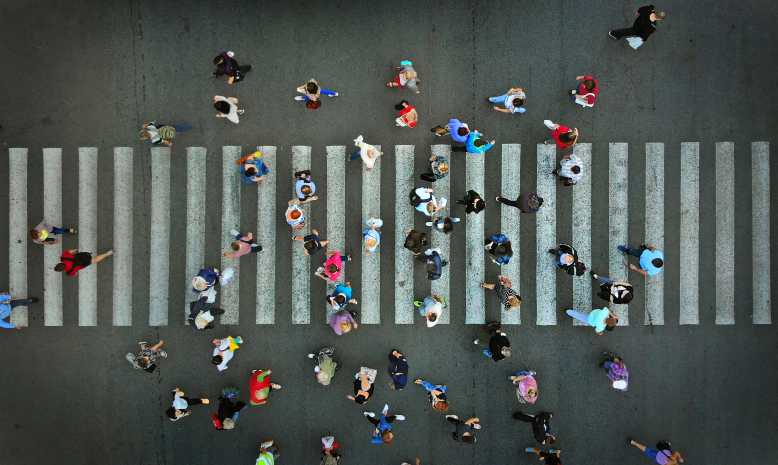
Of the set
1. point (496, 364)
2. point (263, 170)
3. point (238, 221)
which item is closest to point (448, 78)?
point (263, 170)

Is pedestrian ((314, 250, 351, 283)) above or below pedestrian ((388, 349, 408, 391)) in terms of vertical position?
above

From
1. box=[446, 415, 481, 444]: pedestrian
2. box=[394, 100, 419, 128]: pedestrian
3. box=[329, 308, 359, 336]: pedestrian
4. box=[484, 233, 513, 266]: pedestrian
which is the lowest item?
box=[446, 415, 481, 444]: pedestrian

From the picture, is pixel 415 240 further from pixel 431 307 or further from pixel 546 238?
pixel 546 238

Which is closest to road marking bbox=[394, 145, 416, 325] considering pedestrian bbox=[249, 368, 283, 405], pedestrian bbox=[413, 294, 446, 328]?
pedestrian bbox=[413, 294, 446, 328]

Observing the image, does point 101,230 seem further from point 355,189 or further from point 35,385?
point 355,189

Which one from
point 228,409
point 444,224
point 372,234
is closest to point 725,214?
point 444,224

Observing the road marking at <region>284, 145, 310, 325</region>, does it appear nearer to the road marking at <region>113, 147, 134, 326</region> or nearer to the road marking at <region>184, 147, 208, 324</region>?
the road marking at <region>184, 147, 208, 324</region>
